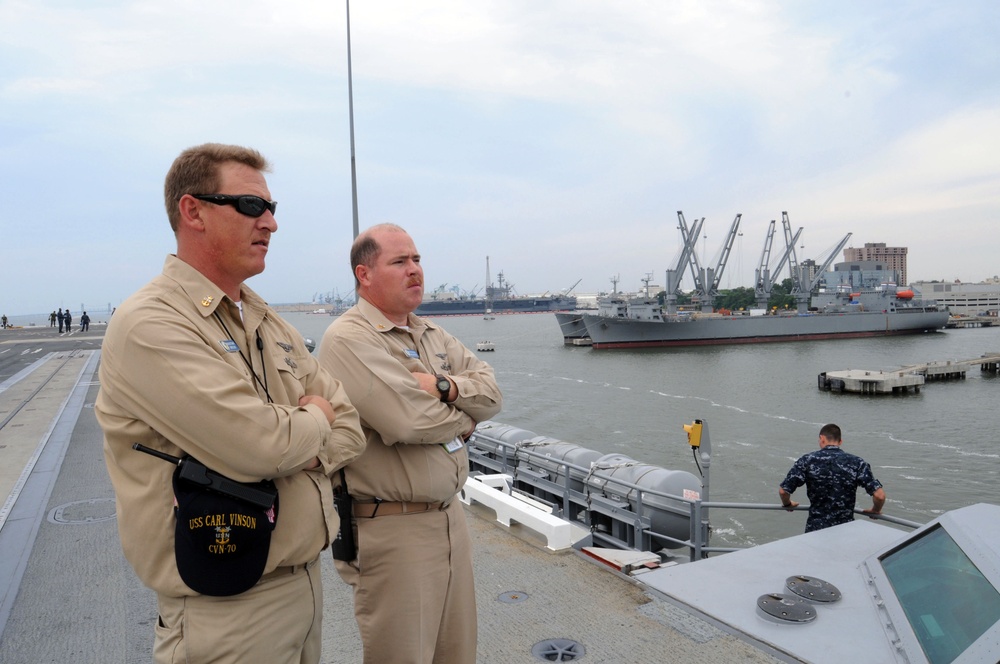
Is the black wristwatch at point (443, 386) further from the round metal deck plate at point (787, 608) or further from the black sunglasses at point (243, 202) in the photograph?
the round metal deck plate at point (787, 608)

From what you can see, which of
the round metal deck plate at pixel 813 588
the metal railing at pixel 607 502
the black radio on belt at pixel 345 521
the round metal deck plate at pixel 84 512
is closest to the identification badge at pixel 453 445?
the black radio on belt at pixel 345 521

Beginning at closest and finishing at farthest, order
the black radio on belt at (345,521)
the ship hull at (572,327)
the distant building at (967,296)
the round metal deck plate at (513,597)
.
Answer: the black radio on belt at (345,521) → the round metal deck plate at (513,597) → the ship hull at (572,327) → the distant building at (967,296)

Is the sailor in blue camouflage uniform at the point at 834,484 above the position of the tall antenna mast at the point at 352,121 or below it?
below

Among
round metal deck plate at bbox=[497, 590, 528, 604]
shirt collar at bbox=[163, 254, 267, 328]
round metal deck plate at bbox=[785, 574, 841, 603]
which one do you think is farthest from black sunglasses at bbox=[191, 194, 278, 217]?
round metal deck plate at bbox=[785, 574, 841, 603]

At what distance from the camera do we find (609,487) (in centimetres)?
660

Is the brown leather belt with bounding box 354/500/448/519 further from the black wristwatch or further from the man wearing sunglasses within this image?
the man wearing sunglasses

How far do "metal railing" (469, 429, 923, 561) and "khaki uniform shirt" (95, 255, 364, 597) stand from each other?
13.1ft

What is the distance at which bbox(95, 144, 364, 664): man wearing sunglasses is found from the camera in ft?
5.25

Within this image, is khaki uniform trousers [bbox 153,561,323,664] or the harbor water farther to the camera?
the harbor water

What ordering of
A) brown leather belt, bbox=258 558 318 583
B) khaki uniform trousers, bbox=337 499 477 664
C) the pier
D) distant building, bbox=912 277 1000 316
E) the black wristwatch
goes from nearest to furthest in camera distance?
brown leather belt, bbox=258 558 318 583, khaki uniform trousers, bbox=337 499 477 664, the black wristwatch, the pier, distant building, bbox=912 277 1000 316

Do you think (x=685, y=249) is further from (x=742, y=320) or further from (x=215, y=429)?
(x=215, y=429)

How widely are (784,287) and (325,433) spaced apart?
150529mm

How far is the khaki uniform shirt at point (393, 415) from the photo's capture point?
2.50 metres

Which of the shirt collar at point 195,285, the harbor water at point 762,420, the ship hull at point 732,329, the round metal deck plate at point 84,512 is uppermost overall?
the shirt collar at point 195,285
